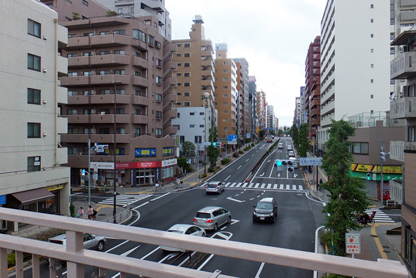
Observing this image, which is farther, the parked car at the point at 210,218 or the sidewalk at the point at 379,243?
the parked car at the point at 210,218

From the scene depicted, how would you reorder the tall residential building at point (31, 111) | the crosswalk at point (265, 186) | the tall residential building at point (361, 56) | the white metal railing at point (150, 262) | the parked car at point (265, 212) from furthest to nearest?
the tall residential building at point (361, 56) → the crosswalk at point (265, 186) → the parked car at point (265, 212) → the tall residential building at point (31, 111) → the white metal railing at point (150, 262)

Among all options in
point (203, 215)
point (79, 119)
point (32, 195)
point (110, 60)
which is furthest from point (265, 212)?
point (79, 119)

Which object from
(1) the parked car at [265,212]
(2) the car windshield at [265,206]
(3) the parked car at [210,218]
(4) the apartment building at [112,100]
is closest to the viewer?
(3) the parked car at [210,218]

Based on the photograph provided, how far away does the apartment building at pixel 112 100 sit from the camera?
141ft

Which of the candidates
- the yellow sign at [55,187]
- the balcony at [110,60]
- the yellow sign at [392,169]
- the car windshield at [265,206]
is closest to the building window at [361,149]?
the yellow sign at [392,169]

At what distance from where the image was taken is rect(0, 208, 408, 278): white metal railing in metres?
1.96

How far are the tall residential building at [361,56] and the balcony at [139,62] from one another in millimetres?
30791

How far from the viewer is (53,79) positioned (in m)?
25.0

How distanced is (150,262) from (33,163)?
24.5 metres

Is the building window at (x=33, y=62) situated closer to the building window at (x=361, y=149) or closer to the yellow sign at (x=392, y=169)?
the building window at (x=361, y=149)

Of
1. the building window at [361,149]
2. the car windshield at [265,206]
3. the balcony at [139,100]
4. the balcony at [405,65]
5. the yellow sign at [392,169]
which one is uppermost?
the balcony at [139,100]

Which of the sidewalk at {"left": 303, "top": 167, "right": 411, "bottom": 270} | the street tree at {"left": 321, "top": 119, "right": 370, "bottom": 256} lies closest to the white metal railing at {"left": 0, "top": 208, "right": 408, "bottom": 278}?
the street tree at {"left": 321, "top": 119, "right": 370, "bottom": 256}

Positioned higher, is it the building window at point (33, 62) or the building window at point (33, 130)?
the building window at point (33, 62)

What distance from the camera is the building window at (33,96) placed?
2277 centimetres
